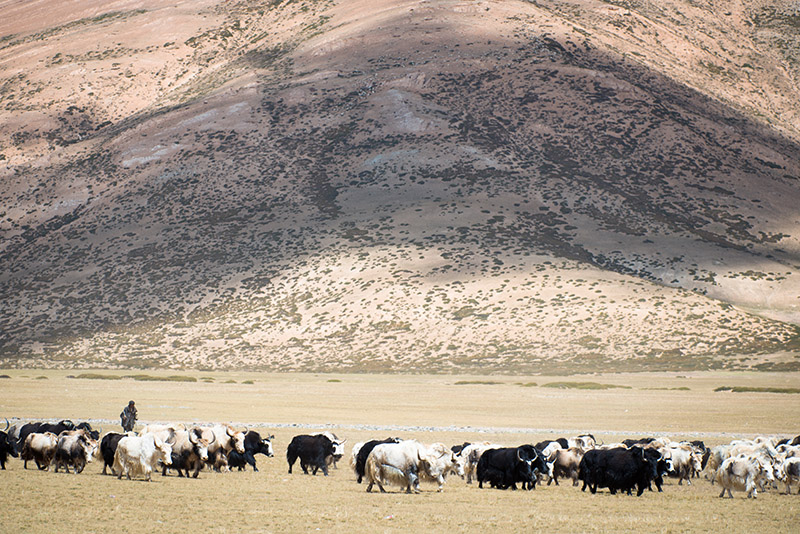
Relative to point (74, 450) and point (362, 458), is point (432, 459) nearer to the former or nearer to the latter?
point (362, 458)

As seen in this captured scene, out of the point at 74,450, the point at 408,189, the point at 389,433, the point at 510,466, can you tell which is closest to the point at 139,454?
the point at 74,450

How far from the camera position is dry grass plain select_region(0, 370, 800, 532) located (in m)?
14.6

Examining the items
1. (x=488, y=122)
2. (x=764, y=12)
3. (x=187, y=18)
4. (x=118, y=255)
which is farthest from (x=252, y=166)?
(x=764, y=12)

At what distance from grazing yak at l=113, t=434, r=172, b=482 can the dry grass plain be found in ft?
1.34

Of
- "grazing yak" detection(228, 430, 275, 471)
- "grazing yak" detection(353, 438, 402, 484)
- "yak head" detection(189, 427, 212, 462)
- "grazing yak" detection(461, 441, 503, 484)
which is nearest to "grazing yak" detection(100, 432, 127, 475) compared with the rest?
"yak head" detection(189, 427, 212, 462)

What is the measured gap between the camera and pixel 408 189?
106 meters

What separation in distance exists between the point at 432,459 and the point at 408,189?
88.4m

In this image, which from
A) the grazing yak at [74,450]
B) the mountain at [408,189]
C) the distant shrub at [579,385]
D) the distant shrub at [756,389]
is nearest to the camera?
the grazing yak at [74,450]

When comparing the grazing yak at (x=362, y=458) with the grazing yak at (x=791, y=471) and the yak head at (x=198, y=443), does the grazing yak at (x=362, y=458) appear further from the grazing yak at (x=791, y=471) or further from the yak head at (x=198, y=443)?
the grazing yak at (x=791, y=471)

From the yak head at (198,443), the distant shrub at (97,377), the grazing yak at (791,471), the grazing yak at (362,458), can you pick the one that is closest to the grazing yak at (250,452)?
the yak head at (198,443)

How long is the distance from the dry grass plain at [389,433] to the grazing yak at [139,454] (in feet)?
1.34

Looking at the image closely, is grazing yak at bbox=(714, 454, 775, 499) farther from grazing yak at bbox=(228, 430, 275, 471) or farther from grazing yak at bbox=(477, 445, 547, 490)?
grazing yak at bbox=(228, 430, 275, 471)

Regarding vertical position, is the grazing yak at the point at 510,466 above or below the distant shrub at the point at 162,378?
below

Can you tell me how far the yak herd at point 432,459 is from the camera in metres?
18.6
